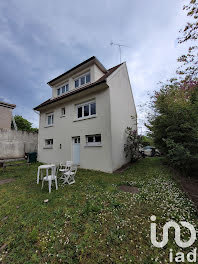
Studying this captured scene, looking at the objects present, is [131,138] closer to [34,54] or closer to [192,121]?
[192,121]

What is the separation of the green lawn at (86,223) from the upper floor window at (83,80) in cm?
867

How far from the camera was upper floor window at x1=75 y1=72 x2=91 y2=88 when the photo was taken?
9.08 meters

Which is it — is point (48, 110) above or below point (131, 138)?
above

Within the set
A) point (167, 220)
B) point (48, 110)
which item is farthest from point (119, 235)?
point (48, 110)

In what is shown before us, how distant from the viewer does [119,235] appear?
2.09m

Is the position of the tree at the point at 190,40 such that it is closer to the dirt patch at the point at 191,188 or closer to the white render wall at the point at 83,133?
the white render wall at the point at 83,133

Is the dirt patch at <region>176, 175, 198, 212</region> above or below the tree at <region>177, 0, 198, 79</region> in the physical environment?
below

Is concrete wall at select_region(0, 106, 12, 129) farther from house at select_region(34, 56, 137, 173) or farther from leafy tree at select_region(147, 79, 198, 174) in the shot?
leafy tree at select_region(147, 79, 198, 174)

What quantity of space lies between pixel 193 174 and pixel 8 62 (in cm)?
1796

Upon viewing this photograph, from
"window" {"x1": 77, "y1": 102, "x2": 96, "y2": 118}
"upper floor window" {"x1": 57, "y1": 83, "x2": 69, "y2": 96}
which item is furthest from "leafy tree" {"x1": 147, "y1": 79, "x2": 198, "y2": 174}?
"upper floor window" {"x1": 57, "y1": 83, "x2": 69, "y2": 96}

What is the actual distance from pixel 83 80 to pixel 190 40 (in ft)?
24.4

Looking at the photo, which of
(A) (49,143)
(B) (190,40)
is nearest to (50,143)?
(A) (49,143)

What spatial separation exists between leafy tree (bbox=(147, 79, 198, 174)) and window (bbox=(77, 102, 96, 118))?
179 inches

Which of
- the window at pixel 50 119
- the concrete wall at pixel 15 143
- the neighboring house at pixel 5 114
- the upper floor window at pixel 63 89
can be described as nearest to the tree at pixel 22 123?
the neighboring house at pixel 5 114
